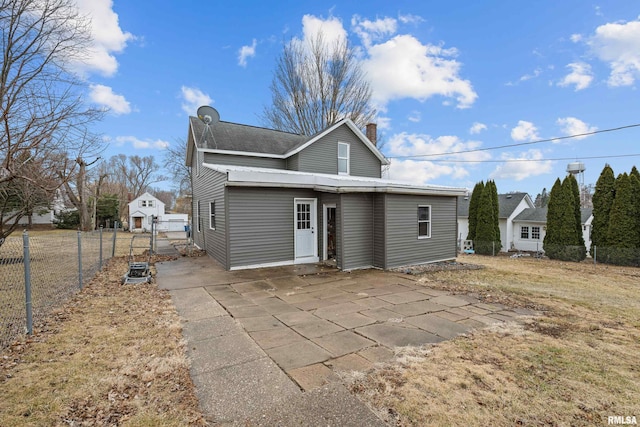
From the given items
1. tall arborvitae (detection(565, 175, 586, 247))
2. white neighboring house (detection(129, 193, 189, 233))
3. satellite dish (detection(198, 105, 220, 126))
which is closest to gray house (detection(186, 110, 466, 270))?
satellite dish (detection(198, 105, 220, 126))

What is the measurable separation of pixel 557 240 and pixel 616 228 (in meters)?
2.75

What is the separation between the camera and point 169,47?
12945 millimetres

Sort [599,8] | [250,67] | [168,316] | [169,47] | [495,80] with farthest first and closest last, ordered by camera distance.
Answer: [250,67], [495,80], [169,47], [599,8], [168,316]

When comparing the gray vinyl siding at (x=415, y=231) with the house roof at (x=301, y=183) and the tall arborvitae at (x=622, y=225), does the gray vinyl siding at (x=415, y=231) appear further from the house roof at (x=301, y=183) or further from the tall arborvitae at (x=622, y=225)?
the tall arborvitae at (x=622, y=225)

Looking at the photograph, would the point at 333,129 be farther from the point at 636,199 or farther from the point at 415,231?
the point at 636,199

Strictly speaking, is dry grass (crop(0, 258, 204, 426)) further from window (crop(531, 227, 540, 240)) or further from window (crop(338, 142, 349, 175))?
window (crop(531, 227, 540, 240))

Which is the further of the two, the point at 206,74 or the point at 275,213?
the point at 206,74

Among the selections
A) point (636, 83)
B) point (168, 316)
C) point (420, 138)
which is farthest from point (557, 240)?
point (168, 316)

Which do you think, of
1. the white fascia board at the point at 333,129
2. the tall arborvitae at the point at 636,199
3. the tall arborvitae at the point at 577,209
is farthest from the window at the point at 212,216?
the tall arborvitae at the point at 636,199

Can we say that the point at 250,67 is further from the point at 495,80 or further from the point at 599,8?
the point at 599,8

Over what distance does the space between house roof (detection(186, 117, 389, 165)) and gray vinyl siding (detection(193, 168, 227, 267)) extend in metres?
1.80

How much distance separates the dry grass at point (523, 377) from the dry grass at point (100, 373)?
1970 mm

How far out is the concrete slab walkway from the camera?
274 centimetres

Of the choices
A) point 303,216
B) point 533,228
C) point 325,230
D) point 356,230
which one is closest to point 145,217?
point 303,216
